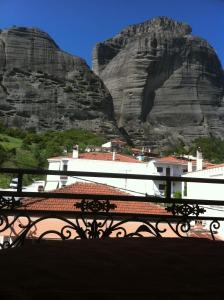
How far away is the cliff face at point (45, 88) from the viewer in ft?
130

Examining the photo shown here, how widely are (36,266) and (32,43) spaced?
145ft

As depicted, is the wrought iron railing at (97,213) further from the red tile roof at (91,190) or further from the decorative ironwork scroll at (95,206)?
the red tile roof at (91,190)

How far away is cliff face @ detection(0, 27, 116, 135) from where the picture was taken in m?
39.6

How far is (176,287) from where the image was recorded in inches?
25.4

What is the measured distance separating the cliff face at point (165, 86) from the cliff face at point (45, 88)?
4.08 m

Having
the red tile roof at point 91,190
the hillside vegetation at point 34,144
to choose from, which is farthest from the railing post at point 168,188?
the hillside vegetation at point 34,144

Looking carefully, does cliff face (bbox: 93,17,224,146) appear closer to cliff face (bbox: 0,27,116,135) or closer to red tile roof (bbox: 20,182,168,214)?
cliff face (bbox: 0,27,116,135)

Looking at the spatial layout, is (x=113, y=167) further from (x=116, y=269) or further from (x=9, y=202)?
(x=116, y=269)

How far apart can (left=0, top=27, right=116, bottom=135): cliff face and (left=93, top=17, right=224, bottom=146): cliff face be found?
4082 millimetres

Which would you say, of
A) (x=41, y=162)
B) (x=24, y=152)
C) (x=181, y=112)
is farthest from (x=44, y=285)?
(x=181, y=112)

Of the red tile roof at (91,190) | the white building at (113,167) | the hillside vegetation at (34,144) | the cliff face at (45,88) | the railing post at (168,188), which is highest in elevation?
the cliff face at (45,88)

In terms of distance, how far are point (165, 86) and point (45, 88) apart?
1491cm

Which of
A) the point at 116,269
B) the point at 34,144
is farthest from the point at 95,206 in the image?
the point at 34,144

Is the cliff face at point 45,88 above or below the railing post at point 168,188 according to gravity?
above
